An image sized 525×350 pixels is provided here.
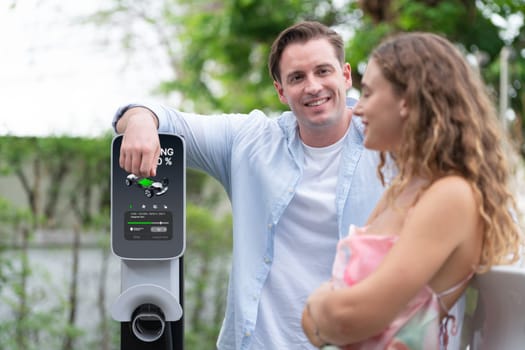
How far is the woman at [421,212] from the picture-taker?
55.4 inches

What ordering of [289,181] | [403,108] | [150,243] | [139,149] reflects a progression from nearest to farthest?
1. [403,108]
2. [139,149]
3. [289,181]
4. [150,243]

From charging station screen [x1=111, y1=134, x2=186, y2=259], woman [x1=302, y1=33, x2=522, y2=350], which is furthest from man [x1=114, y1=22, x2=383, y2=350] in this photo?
woman [x1=302, y1=33, x2=522, y2=350]

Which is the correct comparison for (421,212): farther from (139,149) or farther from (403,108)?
(139,149)

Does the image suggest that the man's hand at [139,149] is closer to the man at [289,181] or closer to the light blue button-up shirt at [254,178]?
the man at [289,181]

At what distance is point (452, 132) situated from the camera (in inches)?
58.3

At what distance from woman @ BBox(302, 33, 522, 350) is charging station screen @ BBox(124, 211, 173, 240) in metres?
1.10

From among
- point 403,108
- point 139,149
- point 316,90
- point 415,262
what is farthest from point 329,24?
point 415,262

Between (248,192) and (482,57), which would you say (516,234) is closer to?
(248,192)

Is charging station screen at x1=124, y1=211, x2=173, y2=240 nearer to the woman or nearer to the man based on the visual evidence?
the man

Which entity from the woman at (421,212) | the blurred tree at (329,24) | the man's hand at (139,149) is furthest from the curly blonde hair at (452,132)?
the blurred tree at (329,24)

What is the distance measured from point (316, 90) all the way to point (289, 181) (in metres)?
0.29

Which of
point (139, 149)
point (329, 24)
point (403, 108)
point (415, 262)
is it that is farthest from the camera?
point (329, 24)

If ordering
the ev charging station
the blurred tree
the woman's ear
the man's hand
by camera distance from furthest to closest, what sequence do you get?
1. the blurred tree
2. the ev charging station
3. the man's hand
4. the woman's ear

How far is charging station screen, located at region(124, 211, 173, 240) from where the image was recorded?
2564 millimetres
